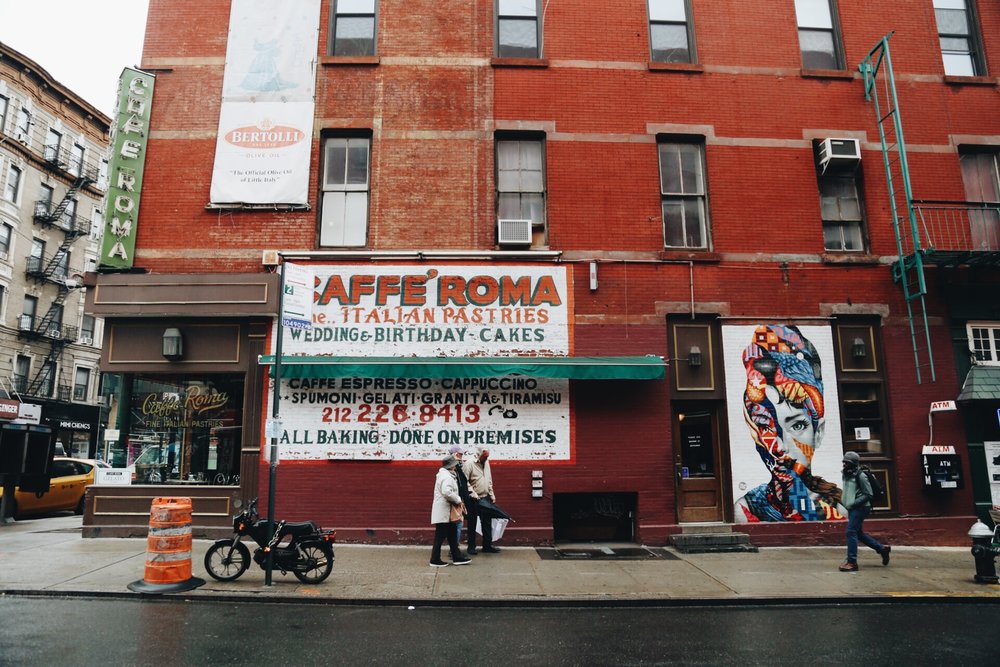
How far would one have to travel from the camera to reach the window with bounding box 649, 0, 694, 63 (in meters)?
13.5

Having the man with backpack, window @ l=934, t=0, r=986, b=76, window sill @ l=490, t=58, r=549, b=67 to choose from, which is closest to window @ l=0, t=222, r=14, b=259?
window sill @ l=490, t=58, r=549, b=67

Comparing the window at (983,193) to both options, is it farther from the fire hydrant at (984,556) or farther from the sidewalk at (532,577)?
the fire hydrant at (984,556)

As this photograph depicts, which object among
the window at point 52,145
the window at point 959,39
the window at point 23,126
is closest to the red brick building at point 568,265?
Answer: the window at point 959,39

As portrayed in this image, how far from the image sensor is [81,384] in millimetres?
36344

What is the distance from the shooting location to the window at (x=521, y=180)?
1273 cm

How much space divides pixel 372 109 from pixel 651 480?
8.75 m

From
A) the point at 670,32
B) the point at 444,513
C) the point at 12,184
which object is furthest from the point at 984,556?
the point at 12,184

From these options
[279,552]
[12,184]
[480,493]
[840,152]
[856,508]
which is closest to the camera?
[279,552]

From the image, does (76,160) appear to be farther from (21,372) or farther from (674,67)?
(674,67)

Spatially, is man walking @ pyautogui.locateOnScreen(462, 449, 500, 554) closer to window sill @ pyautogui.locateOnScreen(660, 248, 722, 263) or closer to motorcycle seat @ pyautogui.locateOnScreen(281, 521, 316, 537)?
motorcycle seat @ pyautogui.locateOnScreen(281, 521, 316, 537)

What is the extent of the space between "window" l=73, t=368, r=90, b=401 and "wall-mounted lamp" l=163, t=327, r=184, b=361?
2947 cm

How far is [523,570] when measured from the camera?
30.9ft

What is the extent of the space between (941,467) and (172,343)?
13.8 metres

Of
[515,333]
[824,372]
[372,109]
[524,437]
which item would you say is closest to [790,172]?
[824,372]
